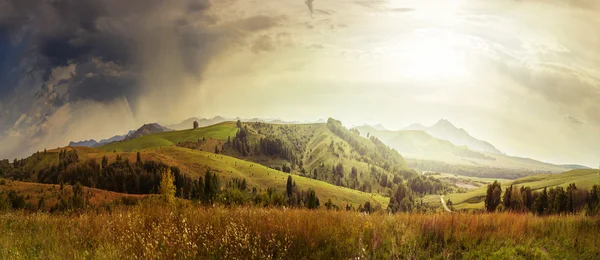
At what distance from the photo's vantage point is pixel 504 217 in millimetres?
13078

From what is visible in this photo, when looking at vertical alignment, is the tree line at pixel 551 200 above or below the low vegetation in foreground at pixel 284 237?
below

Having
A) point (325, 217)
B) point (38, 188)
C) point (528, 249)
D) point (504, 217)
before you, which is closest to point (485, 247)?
point (528, 249)

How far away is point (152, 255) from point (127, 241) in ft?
5.03

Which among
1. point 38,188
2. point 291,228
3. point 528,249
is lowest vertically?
point 38,188

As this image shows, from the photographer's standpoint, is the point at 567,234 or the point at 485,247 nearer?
the point at 485,247

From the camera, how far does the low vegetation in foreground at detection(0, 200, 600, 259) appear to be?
8.30m

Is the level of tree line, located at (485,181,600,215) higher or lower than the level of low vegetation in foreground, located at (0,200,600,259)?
lower

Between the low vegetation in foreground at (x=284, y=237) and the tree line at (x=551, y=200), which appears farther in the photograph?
the tree line at (x=551, y=200)

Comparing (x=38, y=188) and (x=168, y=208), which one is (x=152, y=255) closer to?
(x=168, y=208)

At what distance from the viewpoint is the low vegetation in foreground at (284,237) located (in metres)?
8.30

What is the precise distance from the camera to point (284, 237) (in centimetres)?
909

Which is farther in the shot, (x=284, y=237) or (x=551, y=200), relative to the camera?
(x=551, y=200)

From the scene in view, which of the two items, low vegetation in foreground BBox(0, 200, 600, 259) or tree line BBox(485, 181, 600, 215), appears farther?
tree line BBox(485, 181, 600, 215)

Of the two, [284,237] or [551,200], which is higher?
[284,237]
